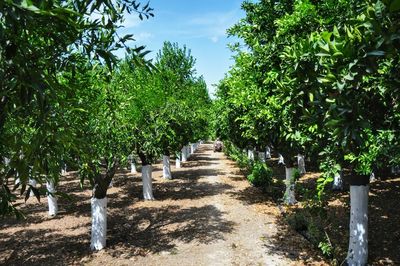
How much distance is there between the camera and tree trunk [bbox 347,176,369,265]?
403 inches

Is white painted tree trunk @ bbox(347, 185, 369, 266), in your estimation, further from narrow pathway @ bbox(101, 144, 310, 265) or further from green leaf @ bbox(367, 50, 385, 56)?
green leaf @ bbox(367, 50, 385, 56)

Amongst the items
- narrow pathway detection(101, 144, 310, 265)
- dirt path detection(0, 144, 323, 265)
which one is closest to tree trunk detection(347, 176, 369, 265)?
dirt path detection(0, 144, 323, 265)

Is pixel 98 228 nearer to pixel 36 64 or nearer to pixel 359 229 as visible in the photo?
pixel 359 229

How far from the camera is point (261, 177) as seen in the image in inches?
912

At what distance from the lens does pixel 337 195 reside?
1905 cm

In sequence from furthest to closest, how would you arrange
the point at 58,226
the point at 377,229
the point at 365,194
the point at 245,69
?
1. the point at 58,226
2. the point at 245,69
3. the point at 377,229
4. the point at 365,194

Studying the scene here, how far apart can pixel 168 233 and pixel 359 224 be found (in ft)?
24.2

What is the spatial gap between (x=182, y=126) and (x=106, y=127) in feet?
33.8

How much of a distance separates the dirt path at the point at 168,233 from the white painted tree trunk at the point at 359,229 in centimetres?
128

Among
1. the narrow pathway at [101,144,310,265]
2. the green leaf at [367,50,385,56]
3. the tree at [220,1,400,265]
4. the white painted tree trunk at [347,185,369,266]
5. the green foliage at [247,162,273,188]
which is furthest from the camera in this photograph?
the green foliage at [247,162,273,188]

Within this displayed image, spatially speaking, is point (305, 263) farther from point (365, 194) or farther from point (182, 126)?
point (182, 126)

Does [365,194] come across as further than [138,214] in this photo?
No

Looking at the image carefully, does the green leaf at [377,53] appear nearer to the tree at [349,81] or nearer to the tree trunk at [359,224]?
the tree at [349,81]

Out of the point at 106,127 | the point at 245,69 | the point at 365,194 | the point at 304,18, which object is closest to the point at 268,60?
the point at 304,18
